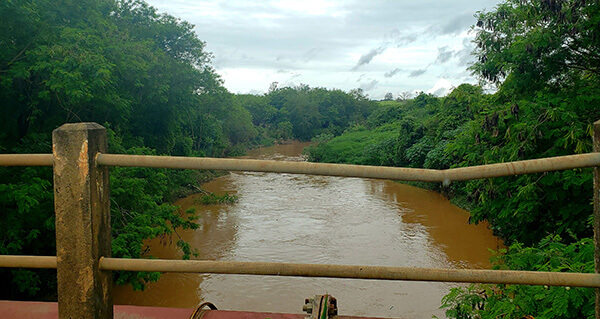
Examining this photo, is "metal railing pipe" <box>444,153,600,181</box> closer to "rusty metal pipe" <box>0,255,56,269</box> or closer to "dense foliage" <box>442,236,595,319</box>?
"rusty metal pipe" <box>0,255,56,269</box>

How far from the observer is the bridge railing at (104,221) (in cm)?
123

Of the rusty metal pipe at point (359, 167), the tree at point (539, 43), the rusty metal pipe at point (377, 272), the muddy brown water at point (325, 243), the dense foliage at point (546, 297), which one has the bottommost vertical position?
the muddy brown water at point (325, 243)

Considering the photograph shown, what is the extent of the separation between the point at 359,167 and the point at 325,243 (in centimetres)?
865

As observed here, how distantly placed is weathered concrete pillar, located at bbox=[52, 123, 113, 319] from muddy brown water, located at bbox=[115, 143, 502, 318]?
5.62 m

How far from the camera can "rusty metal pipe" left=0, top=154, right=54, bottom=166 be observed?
1276 mm

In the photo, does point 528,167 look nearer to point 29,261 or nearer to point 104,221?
point 104,221

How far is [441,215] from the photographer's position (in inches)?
484

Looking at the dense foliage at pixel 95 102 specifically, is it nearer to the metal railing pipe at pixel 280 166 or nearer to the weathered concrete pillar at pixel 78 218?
the weathered concrete pillar at pixel 78 218

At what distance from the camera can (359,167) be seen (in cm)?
127

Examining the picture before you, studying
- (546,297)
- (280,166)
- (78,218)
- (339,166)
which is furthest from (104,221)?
(546,297)

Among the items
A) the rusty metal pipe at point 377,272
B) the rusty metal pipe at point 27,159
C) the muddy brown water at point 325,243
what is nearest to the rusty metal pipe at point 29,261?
the rusty metal pipe at point 377,272

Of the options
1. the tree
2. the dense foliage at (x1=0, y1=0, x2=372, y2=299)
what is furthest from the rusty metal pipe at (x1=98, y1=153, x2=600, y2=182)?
the tree

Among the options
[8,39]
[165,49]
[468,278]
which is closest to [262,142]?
[165,49]

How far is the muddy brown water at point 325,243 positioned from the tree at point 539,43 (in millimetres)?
3482
